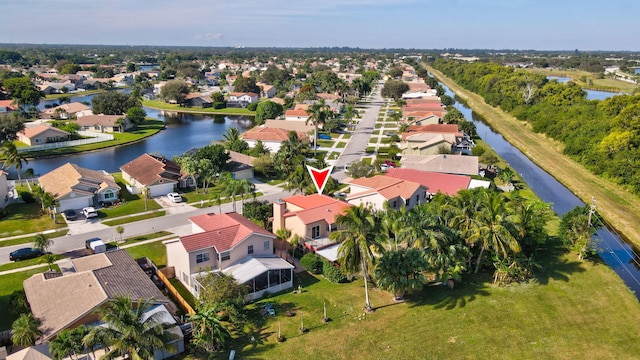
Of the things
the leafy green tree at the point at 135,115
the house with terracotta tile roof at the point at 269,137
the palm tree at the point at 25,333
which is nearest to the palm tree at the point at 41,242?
the palm tree at the point at 25,333

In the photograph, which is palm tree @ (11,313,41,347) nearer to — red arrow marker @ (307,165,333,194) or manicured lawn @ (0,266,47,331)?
manicured lawn @ (0,266,47,331)

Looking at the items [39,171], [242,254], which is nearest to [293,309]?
[242,254]

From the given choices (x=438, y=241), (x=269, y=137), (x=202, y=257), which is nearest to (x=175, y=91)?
(x=269, y=137)

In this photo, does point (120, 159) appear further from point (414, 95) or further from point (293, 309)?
point (414, 95)

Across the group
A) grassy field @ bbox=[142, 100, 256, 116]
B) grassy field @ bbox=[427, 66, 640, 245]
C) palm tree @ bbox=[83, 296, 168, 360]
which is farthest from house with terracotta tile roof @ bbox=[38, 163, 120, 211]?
grassy field @ bbox=[142, 100, 256, 116]

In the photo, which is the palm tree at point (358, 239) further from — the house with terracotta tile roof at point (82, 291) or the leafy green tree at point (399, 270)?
the house with terracotta tile roof at point (82, 291)


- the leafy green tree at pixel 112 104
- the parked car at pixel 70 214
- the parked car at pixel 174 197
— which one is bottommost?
the parked car at pixel 70 214
